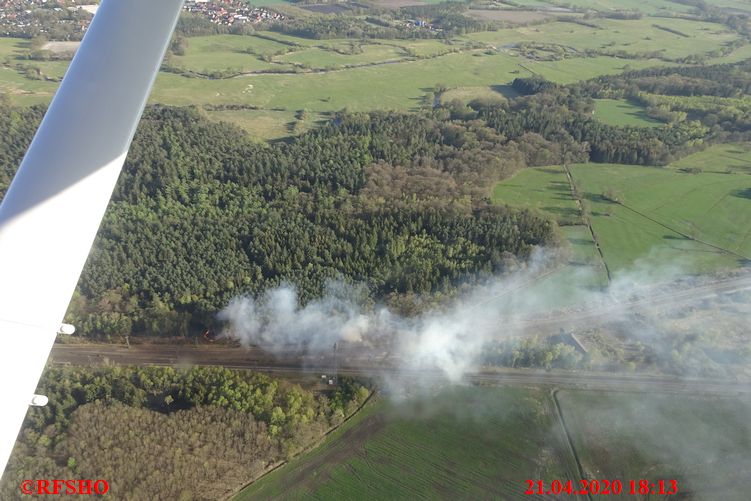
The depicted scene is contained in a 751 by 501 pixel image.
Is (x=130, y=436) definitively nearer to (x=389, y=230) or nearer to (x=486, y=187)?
(x=389, y=230)

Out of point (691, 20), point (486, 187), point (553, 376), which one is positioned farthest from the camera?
point (691, 20)

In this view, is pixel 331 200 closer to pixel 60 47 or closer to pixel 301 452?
pixel 301 452

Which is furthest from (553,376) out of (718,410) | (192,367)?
(192,367)

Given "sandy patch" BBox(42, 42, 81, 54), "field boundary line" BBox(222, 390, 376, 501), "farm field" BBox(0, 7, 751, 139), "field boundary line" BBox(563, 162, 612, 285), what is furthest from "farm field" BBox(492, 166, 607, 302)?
"sandy patch" BBox(42, 42, 81, 54)

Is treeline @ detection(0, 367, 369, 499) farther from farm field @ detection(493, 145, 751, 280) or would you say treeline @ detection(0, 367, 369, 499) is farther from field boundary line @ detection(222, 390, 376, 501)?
farm field @ detection(493, 145, 751, 280)

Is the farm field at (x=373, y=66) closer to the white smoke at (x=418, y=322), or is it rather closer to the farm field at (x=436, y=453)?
the white smoke at (x=418, y=322)

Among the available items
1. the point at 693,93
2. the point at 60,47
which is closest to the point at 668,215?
the point at 693,93
